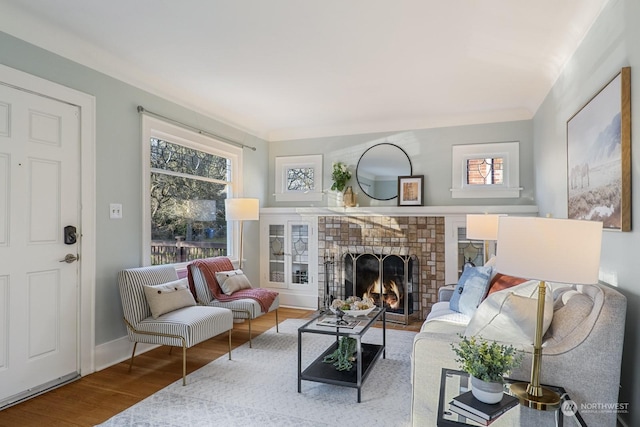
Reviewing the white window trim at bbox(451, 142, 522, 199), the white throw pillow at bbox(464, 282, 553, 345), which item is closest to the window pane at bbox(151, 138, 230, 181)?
the white window trim at bbox(451, 142, 522, 199)

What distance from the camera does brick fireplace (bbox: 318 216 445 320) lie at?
4582 mm

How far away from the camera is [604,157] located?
84.1 inches

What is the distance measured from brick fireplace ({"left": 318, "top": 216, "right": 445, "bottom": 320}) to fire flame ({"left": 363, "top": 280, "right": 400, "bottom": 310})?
195 mm

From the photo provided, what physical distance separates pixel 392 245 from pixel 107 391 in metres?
3.32

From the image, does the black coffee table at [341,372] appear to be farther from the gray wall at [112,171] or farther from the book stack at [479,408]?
the gray wall at [112,171]

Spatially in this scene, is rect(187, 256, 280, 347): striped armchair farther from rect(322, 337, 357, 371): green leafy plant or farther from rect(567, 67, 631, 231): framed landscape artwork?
rect(567, 67, 631, 231): framed landscape artwork

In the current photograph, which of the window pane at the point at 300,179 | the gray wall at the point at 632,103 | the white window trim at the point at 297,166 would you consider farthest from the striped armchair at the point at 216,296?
the gray wall at the point at 632,103

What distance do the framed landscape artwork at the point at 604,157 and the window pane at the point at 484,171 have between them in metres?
1.89

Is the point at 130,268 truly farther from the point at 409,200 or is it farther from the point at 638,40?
the point at 638,40

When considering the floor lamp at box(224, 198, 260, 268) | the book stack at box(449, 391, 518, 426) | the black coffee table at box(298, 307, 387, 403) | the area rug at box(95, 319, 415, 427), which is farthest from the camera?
the floor lamp at box(224, 198, 260, 268)

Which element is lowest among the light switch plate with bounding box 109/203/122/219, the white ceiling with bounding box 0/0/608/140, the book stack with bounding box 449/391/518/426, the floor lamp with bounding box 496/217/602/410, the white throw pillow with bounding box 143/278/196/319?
the book stack with bounding box 449/391/518/426

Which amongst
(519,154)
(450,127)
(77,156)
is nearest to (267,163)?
(450,127)

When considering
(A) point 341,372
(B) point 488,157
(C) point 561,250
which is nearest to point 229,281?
(A) point 341,372

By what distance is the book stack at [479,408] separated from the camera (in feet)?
4.69
